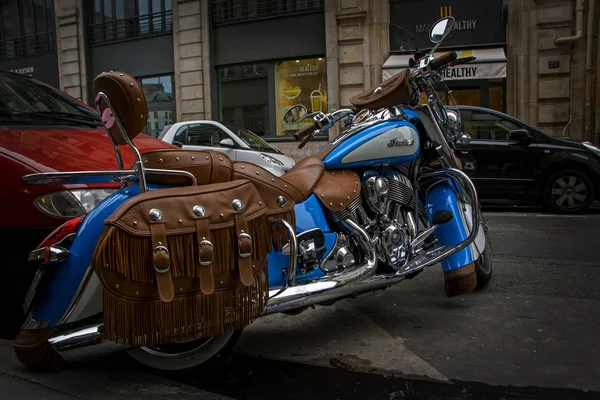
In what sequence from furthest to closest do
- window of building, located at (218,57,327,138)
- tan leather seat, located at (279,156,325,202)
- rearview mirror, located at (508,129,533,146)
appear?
window of building, located at (218,57,327,138) < rearview mirror, located at (508,129,533,146) < tan leather seat, located at (279,156,325,202)

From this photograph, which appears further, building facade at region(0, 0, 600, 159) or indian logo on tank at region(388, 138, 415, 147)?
building facade at region(0, 0, 600, 159)

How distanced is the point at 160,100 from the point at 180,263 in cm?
1650

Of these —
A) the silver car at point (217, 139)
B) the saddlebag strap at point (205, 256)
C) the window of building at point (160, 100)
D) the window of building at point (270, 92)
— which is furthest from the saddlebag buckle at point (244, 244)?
the window of building at point (160, 100)

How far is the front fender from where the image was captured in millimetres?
3459

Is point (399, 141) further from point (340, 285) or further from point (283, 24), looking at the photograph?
point (283, 24)

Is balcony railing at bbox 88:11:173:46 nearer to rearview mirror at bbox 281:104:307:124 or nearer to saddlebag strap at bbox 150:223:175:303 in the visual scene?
rearview mirror at bbox 281:104:307:124

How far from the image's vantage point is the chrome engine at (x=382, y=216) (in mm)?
3035

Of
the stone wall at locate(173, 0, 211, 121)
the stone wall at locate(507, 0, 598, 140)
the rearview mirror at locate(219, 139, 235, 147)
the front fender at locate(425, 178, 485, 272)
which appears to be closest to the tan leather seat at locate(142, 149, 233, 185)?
the front fender at locate(425, 178, 485, 272)

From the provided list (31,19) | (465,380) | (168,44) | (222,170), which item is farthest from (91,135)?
(31,19)

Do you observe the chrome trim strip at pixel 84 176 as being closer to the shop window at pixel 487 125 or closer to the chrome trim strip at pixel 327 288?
the chrome trim strip at pixel 327 288

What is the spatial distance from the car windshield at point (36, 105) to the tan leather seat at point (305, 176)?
1969 millimetres

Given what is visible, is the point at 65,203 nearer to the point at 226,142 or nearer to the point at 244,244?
the point at 244,244

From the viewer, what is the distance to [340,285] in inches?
110

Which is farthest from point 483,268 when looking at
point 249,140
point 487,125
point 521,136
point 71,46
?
point 71,46
